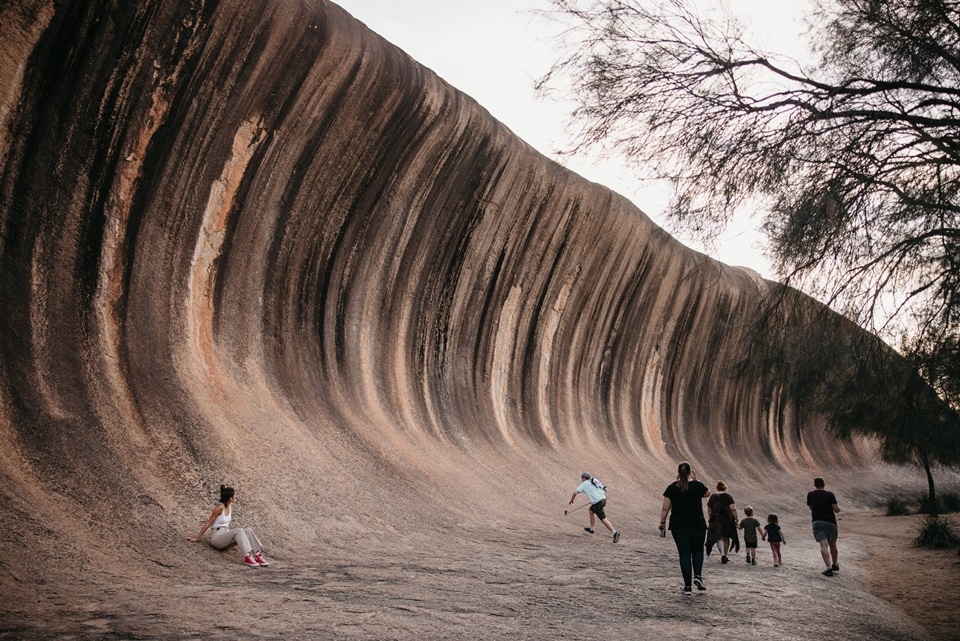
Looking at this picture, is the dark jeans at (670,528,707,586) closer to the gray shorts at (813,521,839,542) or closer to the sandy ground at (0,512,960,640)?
the sandy ground at (0,512,960,640)

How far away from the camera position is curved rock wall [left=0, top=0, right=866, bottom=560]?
7879mm

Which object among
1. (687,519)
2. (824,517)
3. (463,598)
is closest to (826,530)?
(824,517)

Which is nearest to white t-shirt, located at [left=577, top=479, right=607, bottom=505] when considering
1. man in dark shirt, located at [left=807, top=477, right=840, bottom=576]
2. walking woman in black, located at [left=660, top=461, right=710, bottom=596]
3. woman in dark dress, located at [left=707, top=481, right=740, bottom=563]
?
woman in dark dress, located at [left=707, top=481, right=740, bottom=563]

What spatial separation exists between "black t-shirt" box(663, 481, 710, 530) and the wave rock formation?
8.58ft

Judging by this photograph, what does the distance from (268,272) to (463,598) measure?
6.71 meters

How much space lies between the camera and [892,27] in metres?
5.75

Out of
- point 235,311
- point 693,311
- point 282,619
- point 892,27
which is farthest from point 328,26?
point 693,311

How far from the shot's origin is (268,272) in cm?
1116

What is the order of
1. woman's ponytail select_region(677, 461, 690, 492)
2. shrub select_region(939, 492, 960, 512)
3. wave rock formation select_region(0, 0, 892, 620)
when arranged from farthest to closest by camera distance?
1. shrub select_region(939, 492, 960, 512)
2. wave rock formation select_region(0, 0, 892, 620)
3. woman's ponytail select_region(677, 461, 690, 492)

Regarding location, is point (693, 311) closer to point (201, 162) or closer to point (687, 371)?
point (687, 371)

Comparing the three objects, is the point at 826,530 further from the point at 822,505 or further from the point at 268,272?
the point at 268,272

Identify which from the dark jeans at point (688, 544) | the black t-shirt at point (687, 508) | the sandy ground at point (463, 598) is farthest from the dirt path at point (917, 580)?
the black t-shirt at point (687, 508)

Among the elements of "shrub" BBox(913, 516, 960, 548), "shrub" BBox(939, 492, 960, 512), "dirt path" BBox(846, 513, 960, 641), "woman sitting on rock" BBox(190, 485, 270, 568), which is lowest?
"dirt path" BBox(846, 513, 960, 641)

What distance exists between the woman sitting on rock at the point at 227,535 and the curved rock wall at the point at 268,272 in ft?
1.57
